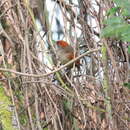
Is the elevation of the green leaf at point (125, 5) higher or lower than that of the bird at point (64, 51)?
higher

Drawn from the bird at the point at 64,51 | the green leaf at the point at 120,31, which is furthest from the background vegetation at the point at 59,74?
the green leaf at the point at 120,31

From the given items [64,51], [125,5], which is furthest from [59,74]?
[125,5]

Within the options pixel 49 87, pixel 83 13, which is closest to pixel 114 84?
pixel 49 87

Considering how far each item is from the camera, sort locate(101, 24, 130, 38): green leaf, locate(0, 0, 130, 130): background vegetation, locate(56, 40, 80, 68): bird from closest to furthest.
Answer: locate(101, 24, 130, 38): green leaf
locate(0, 0, 130, 130): background vegetation
locate(56, 40, 80, 68): bird

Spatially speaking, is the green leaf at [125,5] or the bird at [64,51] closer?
the green leaf at [125,5]

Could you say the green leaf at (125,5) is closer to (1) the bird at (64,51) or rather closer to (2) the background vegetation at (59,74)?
(2) the background vegetation at (59,74)

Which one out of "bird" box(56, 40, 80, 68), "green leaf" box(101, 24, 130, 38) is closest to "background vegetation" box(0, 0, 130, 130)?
"bird" box(56, 40, 80, 68)

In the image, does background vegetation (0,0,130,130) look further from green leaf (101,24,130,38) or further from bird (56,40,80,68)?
green leaf (101,24,130,38)

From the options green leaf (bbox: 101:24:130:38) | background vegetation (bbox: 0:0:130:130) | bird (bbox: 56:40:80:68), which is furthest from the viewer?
bird (bbox: 56:40:80:68)

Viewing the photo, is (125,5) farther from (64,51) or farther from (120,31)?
(64,51)

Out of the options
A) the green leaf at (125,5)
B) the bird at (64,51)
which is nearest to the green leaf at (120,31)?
the green leaf at (125,5)

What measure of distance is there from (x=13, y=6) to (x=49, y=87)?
0.59 m

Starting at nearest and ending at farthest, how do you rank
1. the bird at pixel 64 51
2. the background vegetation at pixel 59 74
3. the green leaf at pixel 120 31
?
the green leaf at pixel 120 31 → the background vegetation at pixel 59 74 → the bird at pixel 64 51

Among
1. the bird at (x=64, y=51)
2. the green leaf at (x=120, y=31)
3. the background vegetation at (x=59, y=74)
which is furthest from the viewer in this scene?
the bird at (x=64, y=51)
